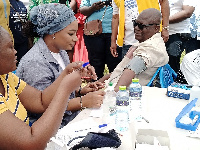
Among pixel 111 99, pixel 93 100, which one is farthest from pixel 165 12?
pixel 93 100

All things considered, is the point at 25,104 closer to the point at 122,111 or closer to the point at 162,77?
the point at 122,111

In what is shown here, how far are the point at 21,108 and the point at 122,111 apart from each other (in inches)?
25.9

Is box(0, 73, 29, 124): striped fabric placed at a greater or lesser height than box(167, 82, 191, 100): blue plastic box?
greater

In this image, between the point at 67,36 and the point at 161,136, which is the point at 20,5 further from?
the point at 161,136

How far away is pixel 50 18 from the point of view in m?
2.09

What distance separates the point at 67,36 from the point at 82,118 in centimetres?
81

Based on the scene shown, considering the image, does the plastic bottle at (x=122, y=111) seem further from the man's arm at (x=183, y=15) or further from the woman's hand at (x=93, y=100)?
the man's arm at (x=183, y=15)

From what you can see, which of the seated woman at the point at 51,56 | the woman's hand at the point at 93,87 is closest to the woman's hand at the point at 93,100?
the seated woman at the point at 51,56

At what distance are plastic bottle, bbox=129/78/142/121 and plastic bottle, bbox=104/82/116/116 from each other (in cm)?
13

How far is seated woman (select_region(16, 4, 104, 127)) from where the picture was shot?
1.96 meters

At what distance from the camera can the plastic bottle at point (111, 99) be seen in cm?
185

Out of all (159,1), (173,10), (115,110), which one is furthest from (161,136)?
(173,10)

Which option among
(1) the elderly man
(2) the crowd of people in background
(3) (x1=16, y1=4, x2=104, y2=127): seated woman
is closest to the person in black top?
(2) the crowd of people in background

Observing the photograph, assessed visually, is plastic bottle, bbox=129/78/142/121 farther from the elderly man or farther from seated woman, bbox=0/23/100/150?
seated woman, bbox=0/23/100/150
